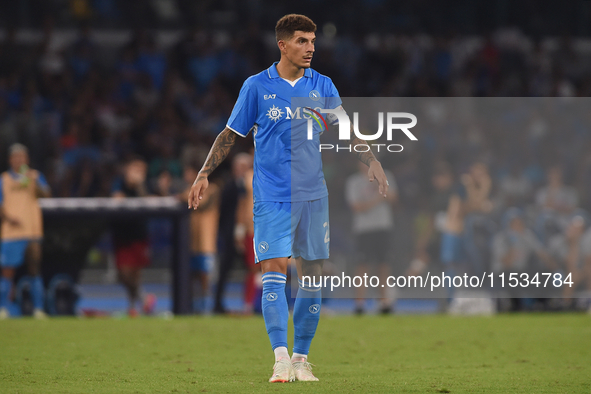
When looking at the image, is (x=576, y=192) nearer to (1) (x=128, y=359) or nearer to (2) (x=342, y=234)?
(2) (x=342, y=234)

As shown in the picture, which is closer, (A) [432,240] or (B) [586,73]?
(A) [432,240]

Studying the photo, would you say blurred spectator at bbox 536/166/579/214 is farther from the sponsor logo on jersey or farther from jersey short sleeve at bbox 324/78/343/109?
the sponsor logo on jersey

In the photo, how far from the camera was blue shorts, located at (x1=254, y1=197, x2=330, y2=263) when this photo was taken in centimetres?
539

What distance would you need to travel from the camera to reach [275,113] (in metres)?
5.52

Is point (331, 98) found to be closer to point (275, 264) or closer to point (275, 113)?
point (275, 113)

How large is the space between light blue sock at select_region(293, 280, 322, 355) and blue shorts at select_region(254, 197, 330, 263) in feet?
0.71

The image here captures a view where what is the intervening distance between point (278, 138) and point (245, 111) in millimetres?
277

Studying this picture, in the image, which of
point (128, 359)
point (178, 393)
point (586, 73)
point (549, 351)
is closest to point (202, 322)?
point (128, 359)

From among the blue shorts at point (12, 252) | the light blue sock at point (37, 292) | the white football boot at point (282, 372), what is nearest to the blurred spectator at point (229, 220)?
the light blue sock at point (37, 292)

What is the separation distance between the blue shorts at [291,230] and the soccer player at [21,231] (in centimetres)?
648

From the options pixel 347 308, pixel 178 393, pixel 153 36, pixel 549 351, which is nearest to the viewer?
pixel 178 393

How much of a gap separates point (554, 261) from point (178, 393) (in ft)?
17.9

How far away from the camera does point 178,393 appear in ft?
15.9

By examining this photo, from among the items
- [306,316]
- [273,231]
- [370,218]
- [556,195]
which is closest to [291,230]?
[273,231]
